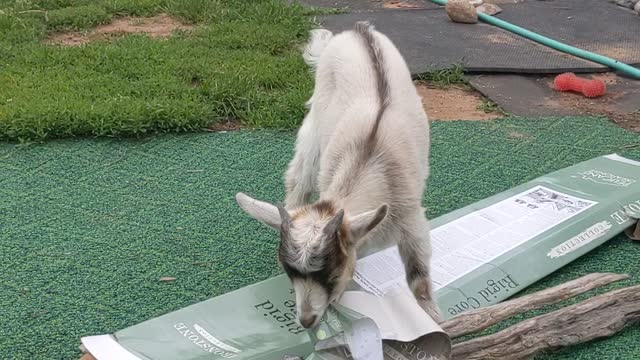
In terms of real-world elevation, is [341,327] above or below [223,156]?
above

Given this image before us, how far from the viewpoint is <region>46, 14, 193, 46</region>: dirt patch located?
6723 mm

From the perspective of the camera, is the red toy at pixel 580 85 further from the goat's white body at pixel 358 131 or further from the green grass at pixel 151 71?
the goat's white body at pixel 358 131

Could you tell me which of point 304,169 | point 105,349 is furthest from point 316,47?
point 105,349

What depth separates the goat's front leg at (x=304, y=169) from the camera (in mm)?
3656

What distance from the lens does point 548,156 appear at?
486 cm

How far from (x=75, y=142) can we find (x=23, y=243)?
120 centimetres

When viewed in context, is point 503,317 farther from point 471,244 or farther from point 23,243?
point 23,243

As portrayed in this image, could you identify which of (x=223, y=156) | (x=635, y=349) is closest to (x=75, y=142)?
(x=223, y=156)

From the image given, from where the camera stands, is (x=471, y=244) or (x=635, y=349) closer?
(x=635, y=349)

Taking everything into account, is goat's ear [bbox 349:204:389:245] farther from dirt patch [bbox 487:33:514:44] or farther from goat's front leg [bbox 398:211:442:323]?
dirt patch [bbox 487:33:514:44]

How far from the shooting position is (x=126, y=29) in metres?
7.04

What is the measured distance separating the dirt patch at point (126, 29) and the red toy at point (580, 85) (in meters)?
3.17

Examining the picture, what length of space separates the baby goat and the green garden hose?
326 cm

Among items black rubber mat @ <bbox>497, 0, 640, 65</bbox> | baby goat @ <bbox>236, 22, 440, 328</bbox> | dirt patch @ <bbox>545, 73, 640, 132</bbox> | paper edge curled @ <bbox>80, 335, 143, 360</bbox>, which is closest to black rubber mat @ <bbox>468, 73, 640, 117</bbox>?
dirt patch @ <bbox>545, 73, 640, 132</bbox>
